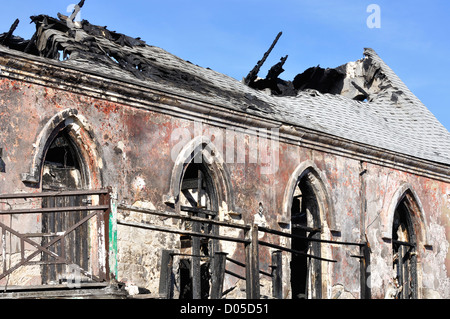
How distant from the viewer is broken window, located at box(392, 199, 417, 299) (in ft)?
58.6

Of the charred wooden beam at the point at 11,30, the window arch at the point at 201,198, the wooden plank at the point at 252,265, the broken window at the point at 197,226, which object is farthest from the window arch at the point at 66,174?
the charred wooden beam at the point at 11,30

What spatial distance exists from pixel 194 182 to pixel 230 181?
601 mm

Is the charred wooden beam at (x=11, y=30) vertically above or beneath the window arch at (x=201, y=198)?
above

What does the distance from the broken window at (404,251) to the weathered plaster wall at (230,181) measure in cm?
21

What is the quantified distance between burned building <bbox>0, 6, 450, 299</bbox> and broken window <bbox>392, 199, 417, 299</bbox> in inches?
1.2

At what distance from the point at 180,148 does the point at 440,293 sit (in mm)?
7773

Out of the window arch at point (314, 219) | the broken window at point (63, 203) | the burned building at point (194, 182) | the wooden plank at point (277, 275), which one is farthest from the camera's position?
the window arch at point (314, 219)

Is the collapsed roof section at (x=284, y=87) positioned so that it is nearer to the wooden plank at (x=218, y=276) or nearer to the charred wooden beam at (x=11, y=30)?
the charred wooden beam at (x=11, y=30)

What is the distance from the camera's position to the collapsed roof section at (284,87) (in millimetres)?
13781

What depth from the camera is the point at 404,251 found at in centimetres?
1819

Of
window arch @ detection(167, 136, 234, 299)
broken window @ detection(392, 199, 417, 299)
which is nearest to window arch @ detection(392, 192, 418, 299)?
broken window @ detection(392, 199, 417, 299)

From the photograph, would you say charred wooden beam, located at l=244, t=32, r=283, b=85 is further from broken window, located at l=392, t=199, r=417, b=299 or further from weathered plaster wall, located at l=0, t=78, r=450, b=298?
broken window, located at l=392, t=199, r=417, b=299
